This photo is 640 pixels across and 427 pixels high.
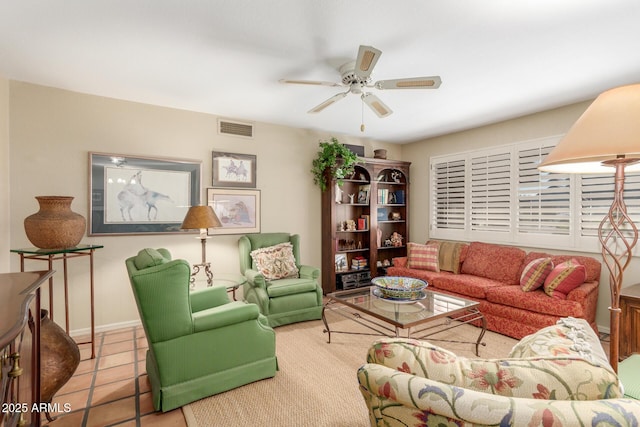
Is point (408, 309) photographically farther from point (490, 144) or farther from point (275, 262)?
point (490, 144)

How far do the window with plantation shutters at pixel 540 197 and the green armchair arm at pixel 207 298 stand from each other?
3.76 meters

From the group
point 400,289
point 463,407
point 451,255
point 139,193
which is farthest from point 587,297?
point 139,193

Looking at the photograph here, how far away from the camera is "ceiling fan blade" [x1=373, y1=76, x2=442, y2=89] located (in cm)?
221

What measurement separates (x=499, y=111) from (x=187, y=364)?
419cm

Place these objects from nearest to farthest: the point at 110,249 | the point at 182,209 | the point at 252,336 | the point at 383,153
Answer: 1. the point at 252,336
2. the point at 110,249
3. the point at 182,209
4. the point at 383,153

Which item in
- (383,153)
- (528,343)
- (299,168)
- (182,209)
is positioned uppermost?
(383,153)

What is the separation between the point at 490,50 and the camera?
2367 millimetres

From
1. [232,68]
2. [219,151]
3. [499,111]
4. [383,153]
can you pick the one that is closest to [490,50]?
[499,111]

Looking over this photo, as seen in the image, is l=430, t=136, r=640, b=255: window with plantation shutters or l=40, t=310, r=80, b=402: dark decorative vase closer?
l=40, t=310, r=80, b=402: dark decorative vase

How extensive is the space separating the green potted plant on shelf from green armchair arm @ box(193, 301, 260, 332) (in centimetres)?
266

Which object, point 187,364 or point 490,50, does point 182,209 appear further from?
point 490,50

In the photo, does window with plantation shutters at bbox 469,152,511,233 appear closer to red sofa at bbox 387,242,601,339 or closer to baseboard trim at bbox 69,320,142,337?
red sofa at bbox 387,242,601,339

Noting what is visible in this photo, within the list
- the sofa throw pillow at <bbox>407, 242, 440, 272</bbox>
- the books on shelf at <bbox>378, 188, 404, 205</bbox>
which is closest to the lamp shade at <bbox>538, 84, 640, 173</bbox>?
the sofa throw pillow at <bbox>407, 242, 440, 272</bbox>

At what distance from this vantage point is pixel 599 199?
3.36 m
